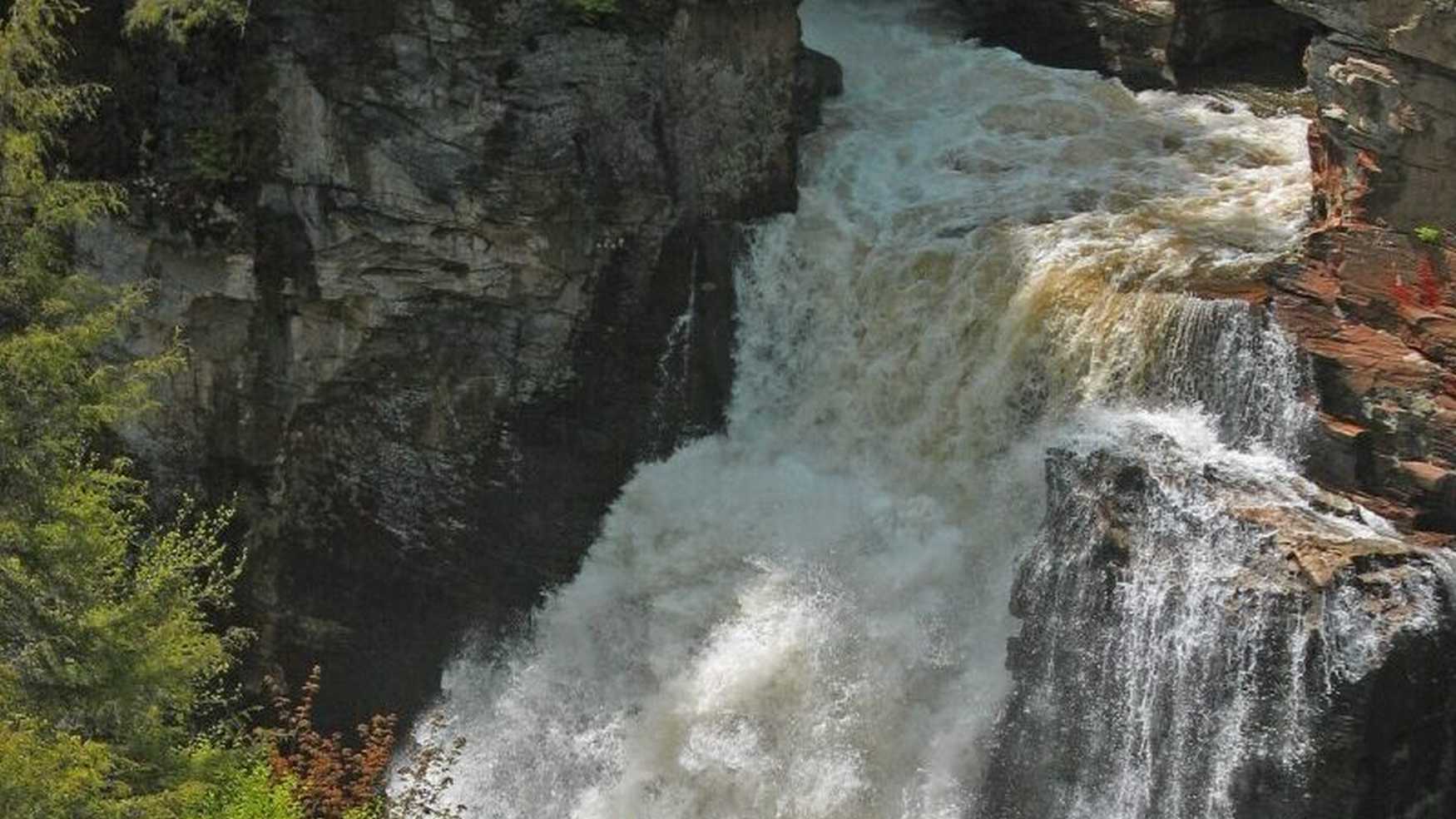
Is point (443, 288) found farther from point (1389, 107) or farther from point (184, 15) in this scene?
point (1389, 107)

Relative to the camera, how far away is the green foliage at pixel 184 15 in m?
14.9

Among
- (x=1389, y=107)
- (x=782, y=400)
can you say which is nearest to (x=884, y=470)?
(x=782, y=400)

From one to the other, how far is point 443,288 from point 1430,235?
809 cm

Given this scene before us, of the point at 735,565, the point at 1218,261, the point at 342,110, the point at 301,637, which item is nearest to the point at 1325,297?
the point at 1218,261

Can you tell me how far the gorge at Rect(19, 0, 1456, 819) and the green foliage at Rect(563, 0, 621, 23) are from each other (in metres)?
0.03

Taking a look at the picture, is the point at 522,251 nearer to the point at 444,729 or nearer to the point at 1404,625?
the point at 444,729

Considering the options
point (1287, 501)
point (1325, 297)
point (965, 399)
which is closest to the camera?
point (1287, 501)

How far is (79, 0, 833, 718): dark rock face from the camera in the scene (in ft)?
49.9

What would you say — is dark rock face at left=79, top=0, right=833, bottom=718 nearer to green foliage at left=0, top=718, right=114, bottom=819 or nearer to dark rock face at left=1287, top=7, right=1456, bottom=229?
dark rock face at left=1287, top=7, right=1456, bottom=229

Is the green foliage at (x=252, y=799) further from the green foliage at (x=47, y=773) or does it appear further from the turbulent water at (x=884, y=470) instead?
the turbulent water at (x=884, y=470)

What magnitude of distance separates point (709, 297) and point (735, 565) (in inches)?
97.3

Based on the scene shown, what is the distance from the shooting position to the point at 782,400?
1599 cm

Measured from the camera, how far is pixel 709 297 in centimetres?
1606

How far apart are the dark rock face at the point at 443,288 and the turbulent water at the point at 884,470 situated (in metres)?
0.57
